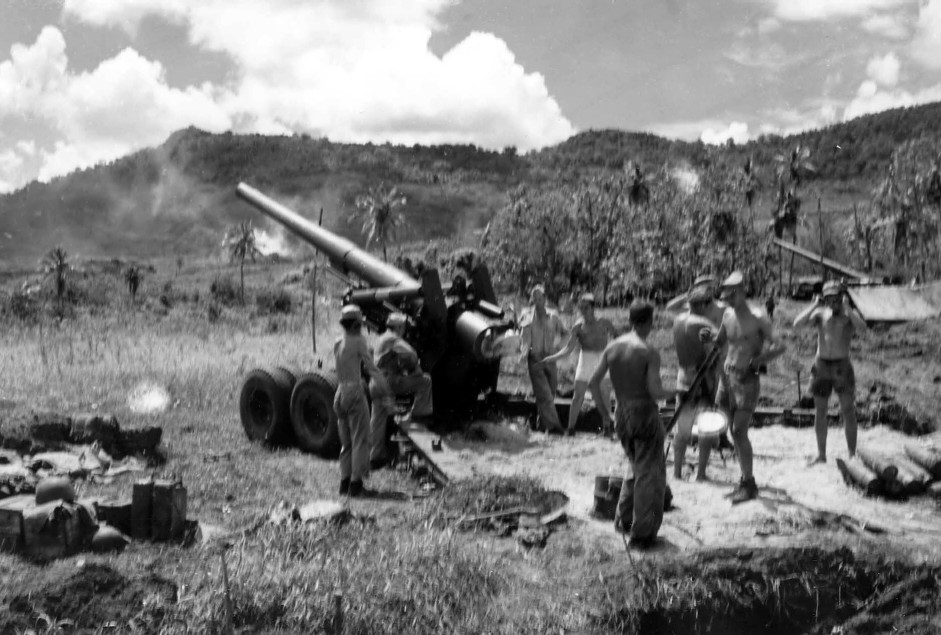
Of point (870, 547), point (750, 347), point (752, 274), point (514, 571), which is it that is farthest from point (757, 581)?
point (752, 274)

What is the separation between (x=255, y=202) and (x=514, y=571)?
961 centimetres

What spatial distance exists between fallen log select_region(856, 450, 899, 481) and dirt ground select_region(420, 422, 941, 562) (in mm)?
202

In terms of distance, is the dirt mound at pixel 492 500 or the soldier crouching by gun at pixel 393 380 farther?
the soldier crouching by gun at pixel 393 380

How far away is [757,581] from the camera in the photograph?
677 centimetres

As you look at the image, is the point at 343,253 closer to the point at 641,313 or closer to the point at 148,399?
the point at 148,399

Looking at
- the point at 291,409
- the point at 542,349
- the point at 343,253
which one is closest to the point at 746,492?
the point at 542,349

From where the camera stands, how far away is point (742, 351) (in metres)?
8.48

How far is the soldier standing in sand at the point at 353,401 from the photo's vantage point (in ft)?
31.1

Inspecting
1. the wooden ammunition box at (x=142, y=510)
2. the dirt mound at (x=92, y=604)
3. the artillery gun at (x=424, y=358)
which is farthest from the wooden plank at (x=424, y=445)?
the dirt mound at (x=92, y=604)

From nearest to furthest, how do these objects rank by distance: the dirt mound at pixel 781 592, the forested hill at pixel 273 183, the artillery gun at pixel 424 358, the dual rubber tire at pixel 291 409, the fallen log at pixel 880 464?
the dirt mound at pixel 781 592, the fallen log at pixel 880 464, the dual rubber tire at pixel 291 409, the artillery gun at pixel 424 358, the forested hill at pixel 273 183

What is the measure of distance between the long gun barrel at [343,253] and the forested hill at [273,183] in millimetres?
114574

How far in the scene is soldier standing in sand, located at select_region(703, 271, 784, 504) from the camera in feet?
27.3

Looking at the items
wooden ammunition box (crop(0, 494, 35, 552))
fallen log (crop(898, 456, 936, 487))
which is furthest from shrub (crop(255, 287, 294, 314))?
wooden ammunition box (crop(0, 494, 35, 552))

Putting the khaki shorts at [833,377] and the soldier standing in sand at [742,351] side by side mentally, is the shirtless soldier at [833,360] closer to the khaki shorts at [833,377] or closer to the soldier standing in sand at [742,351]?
the khaki shorts at [833,377]
